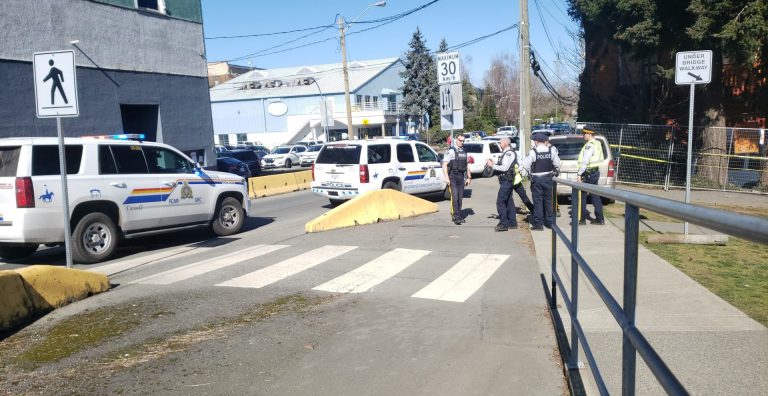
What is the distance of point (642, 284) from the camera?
2.43m

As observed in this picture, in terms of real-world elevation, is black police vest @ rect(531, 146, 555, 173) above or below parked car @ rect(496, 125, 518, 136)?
below

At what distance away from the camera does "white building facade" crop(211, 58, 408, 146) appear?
67438 mm

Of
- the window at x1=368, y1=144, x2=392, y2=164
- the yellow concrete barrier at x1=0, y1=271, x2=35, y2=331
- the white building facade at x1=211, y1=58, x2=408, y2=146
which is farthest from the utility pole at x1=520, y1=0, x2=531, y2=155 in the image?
the white building facade at x1=211, y1=58, x2=408, y2=146

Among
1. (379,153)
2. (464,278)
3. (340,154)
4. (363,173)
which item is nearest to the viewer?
(464,278)

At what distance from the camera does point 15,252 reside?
10.2 metres

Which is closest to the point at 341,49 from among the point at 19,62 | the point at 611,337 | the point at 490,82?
the point at 19,62

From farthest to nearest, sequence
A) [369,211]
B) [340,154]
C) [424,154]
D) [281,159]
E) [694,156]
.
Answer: [281,159] → [694,156] → [424,154] → [340,154] → [369,211]

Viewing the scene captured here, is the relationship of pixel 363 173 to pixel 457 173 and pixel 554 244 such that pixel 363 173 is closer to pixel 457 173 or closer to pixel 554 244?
pixel 457 173

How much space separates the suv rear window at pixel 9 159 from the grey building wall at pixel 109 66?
11.6 meters

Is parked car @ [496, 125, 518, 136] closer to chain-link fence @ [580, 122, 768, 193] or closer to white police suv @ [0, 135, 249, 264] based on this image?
chain-link fence @ [580, 122, 768, 193]

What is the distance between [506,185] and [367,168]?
4769 millimetres

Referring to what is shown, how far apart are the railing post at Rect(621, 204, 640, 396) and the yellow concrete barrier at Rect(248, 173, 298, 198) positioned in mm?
19839

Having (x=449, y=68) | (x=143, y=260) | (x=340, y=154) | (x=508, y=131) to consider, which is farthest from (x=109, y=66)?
(x=508, y=131)

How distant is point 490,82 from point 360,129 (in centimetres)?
2393
